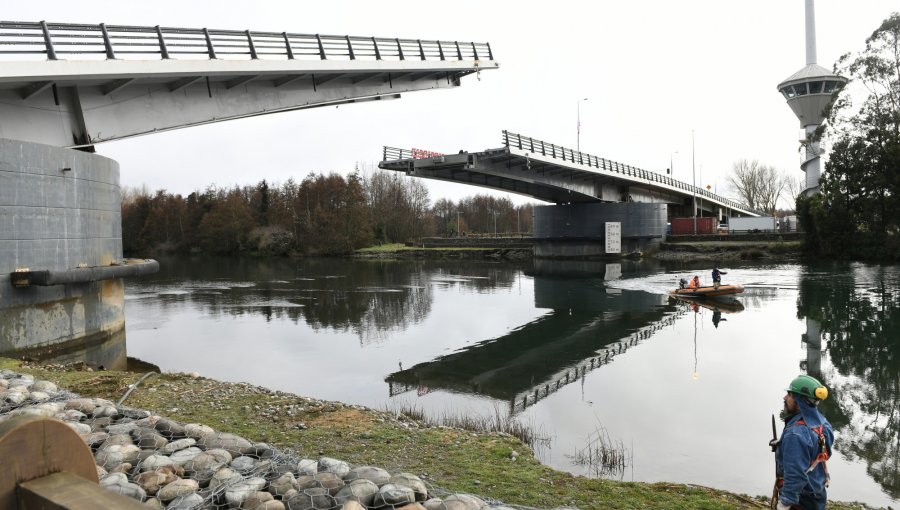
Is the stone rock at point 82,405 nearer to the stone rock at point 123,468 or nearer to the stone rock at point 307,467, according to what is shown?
the stone rock at point 123,468

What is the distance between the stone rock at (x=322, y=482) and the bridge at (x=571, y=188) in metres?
39.0

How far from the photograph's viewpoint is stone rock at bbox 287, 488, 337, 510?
4.74 m

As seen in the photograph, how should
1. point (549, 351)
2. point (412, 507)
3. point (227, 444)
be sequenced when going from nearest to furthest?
point (412, 507), point (227, 444), point (549, 351)

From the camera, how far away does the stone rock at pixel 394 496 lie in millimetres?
4754

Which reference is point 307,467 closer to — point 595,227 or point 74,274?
point 74,274

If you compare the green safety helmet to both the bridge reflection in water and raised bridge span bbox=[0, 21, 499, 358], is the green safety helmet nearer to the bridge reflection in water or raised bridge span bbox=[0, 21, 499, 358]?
the bridge reflection in water

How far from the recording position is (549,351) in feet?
64.1

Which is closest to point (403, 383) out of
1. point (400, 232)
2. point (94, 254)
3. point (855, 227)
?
point (94, 254)

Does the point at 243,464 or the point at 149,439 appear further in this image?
the point at 149,439

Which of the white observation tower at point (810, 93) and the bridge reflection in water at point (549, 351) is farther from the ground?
the white observation tower at point (810, 93)

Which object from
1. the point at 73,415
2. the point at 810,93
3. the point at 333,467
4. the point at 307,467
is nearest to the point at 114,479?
the point at 307,467

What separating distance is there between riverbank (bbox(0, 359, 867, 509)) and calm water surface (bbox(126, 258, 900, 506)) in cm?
177

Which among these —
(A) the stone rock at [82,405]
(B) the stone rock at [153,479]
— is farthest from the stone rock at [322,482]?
(A) the stone rock at [82,405]

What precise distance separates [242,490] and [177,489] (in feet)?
1.90
